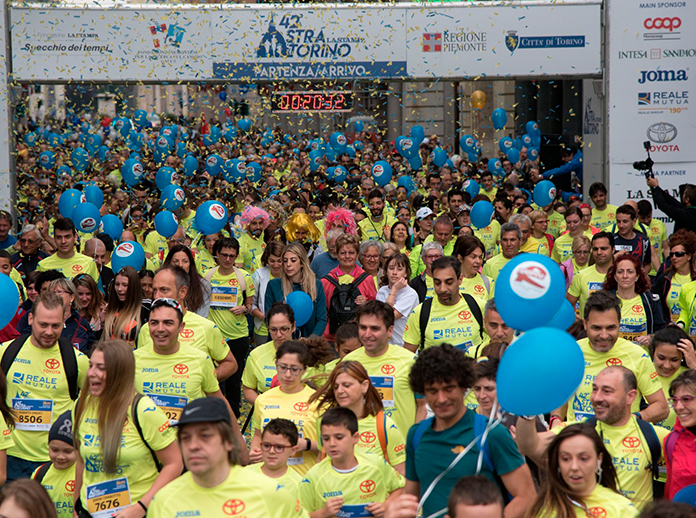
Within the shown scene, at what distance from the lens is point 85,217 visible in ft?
34.4

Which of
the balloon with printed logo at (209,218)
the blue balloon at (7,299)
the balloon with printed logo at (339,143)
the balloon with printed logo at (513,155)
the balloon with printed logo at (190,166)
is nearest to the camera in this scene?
the blue balloon at (7,299)

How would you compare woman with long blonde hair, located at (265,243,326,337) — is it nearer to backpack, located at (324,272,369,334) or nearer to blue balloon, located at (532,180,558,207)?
backpack, located at (324,272,369,334)

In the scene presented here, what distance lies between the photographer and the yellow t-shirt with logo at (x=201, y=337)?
640cm

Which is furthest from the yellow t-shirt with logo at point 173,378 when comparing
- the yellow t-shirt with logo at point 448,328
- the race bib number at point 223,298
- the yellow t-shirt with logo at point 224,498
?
the race bib number at point 223,298

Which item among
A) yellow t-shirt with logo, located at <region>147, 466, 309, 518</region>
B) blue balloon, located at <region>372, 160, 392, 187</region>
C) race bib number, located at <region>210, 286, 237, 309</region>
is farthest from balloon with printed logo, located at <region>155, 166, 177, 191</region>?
yellow t-shirt with logo, located at <region>147, 466, 309, 518</region>

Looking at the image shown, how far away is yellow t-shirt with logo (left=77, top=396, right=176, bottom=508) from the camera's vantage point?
4.41 meters

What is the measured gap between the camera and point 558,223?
13156 millimetres

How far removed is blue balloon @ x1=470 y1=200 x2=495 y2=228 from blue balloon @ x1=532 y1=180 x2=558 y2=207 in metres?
1.38

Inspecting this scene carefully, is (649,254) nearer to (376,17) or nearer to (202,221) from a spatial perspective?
(202,221)

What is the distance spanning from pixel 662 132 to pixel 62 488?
38.0 feet

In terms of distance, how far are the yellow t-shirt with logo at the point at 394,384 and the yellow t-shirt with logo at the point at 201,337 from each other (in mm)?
1229

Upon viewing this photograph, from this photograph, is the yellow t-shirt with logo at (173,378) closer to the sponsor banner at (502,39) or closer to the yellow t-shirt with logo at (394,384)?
the yellow t-shirt with logo at (394,384)

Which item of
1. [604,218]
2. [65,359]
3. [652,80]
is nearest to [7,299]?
[65,359]

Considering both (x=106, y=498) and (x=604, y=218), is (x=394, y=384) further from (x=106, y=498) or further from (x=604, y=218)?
(x=604, y=218)
